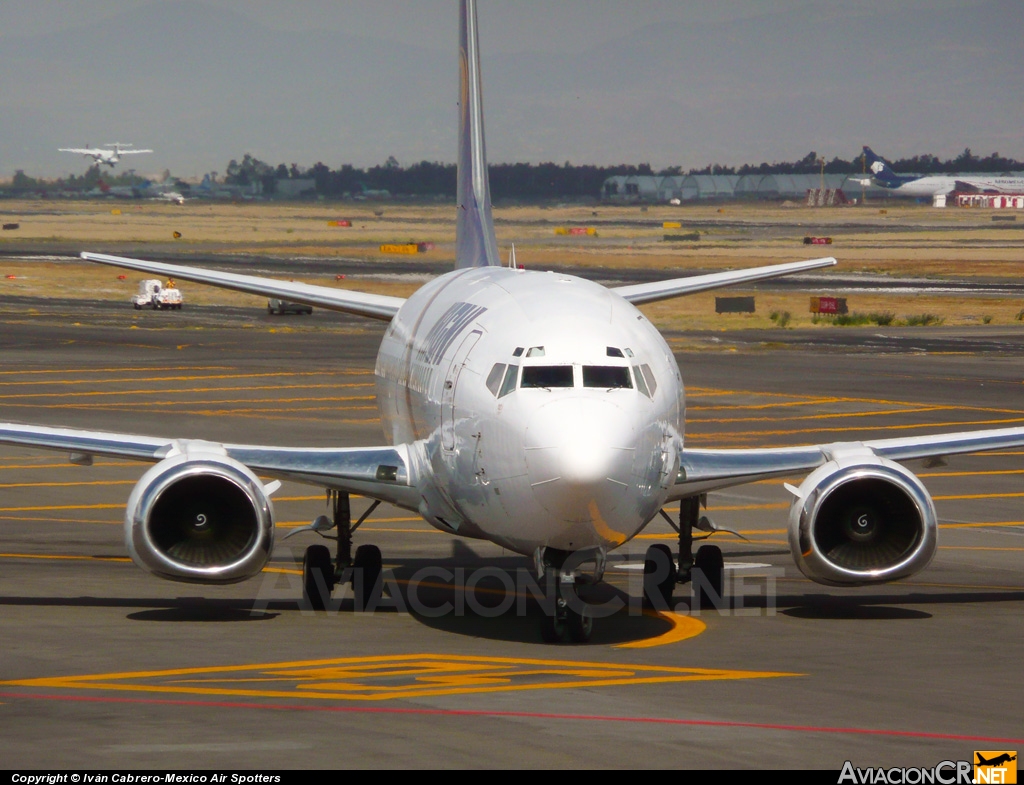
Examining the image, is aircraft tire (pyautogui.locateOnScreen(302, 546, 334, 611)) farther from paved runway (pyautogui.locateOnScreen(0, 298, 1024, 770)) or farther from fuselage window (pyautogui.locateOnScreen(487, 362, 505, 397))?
fuselage window (pyautogui.locateOnScreen(487, 362, 505, 397))

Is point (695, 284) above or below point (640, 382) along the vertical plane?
above

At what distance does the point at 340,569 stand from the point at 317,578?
3.23 feet

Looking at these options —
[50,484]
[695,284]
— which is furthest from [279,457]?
[50,484]

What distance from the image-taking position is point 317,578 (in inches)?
958

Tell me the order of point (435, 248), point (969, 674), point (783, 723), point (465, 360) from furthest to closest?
point (435, 248) → point (465, 360) → point (969, 674) → point (783, 723)

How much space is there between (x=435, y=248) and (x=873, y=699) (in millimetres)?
155003

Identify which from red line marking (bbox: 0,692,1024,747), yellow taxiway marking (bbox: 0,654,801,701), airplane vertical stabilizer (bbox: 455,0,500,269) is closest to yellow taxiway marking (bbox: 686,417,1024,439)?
airplane vertical stabilizer (bbox: 455,0,500,269)

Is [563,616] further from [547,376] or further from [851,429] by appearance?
[851,429]

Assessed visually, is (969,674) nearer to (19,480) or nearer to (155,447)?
(155,447)

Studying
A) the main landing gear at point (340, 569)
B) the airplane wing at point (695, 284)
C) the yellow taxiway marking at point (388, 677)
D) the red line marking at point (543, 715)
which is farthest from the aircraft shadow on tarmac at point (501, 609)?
the airplane wing at point (695, 284)

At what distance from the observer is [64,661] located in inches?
764

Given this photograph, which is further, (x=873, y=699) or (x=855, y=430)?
(x=855, y=430)

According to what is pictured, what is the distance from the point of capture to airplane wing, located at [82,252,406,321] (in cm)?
2983

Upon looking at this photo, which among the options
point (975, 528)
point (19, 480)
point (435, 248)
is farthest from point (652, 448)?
point (435, 248)
